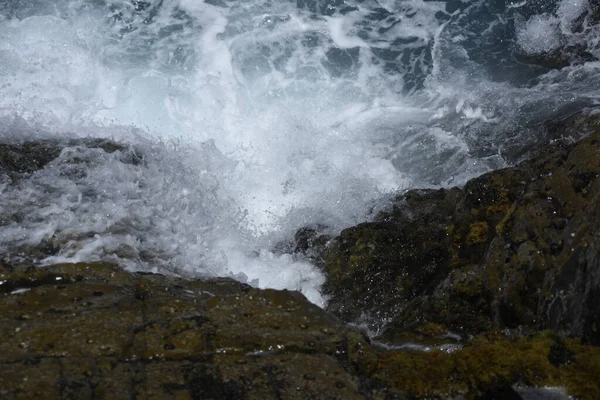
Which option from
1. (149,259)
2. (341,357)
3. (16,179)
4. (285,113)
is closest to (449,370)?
(341,357)

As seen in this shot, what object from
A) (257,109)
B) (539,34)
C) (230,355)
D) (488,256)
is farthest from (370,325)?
(539,34)

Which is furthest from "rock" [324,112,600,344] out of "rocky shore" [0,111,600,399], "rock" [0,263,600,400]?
"rock" [0,263,600,400]

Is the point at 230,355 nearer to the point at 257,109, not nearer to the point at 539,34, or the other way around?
the point at 257,109

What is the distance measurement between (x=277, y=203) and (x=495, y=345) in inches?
275

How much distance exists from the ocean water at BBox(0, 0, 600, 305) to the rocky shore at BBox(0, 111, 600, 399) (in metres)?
1.42

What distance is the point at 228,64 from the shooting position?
13.8 meters

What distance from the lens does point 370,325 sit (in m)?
6.31

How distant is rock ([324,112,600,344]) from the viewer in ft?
14.8

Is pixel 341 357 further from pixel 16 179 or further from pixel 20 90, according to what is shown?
pixel 20 90

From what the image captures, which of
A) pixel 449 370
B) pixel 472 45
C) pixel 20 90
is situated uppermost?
pixel 449 370

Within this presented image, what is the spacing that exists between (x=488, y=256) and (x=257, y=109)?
8109 mm

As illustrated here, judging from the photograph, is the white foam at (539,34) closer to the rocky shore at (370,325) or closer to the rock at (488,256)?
the rock at (488,256)

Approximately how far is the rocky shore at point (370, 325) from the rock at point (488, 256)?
0.7 inches

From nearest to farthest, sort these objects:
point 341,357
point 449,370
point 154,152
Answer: point 449,370 < point 341,357 < point 154,152
